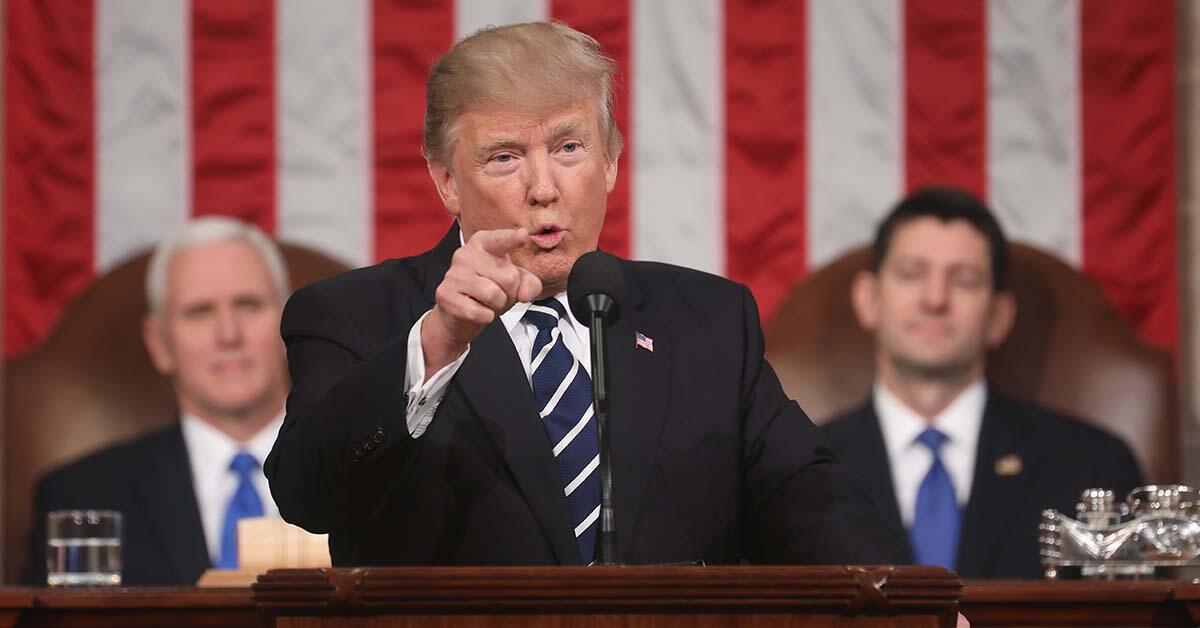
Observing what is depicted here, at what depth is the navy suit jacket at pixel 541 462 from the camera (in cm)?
226

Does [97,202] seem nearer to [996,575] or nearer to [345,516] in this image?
[996,575]

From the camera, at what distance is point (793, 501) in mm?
2412

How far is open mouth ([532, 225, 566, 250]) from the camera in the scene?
2391 mm

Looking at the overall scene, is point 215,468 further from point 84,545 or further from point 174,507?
point 84,545

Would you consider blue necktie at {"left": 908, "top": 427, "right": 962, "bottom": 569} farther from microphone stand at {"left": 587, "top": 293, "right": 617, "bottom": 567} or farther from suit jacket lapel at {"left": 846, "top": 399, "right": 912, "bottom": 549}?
microphone stand at {"left": 587, "top": 293, "right": 617, "bottom": 567}

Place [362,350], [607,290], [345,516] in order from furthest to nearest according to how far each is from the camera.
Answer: [362,350] → [345,516] → [607,290]

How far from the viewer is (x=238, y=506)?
4.82m

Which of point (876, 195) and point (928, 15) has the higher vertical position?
point (928, 15)

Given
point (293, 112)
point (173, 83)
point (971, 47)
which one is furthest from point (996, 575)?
point (173, 83)

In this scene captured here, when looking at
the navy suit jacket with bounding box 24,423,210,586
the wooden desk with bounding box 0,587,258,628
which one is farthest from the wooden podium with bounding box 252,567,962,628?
the navy suit jacket with bounding box 24,423,210,586

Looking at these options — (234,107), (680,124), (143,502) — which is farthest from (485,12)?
(143,502)

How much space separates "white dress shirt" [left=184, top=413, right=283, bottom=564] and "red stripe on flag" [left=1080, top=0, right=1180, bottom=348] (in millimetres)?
2527

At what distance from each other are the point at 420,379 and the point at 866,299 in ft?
10.3

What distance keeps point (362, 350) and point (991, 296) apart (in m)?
3.05
